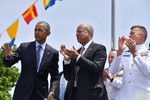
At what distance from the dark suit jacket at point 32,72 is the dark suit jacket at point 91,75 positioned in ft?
2.11

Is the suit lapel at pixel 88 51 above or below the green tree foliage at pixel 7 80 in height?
above

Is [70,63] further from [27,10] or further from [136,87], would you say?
[27,10]

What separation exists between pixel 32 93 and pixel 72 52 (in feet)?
4.02

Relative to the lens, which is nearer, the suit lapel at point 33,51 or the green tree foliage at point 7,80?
the suit lapel at point 33,51

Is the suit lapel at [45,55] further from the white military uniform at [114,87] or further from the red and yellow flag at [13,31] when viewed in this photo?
the red and yellow flag at [13,31]

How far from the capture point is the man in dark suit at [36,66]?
6637 mm

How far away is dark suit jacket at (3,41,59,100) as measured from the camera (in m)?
6.63

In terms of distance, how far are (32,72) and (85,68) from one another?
1.15m

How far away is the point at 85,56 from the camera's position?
613 cm

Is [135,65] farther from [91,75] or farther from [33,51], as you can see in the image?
[33,51]

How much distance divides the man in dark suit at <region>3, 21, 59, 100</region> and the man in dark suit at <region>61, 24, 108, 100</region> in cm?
55

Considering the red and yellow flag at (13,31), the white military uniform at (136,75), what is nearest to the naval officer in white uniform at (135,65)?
the white military uniform at (136,75)

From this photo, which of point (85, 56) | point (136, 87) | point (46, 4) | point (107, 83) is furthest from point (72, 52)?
point (46, 4)

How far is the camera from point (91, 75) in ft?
19.8
